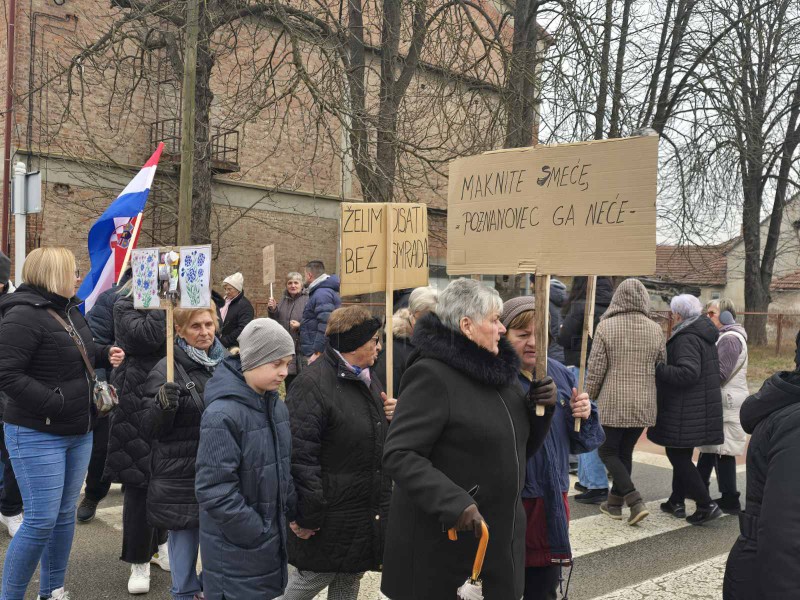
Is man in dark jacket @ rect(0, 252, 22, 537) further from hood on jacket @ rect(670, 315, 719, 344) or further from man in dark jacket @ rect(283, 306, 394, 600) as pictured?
hood on jacket @ rect(670, 315, 719, 344)

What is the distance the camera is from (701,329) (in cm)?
630

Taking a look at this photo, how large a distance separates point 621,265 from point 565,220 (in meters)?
0.31

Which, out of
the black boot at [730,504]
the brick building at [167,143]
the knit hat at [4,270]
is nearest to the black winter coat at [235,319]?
the brick building at [167,143]

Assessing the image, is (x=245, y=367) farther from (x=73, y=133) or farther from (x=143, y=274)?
(x=73, y=133)

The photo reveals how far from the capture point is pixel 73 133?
55.1 ft

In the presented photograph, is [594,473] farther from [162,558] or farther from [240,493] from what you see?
[240,493]

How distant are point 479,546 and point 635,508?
384cm

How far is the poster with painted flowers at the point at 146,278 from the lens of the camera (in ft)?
13.5

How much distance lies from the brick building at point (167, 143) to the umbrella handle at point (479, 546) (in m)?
9.12

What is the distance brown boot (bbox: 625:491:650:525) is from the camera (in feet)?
20.2

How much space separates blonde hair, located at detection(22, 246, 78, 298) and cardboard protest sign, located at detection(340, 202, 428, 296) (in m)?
1.47

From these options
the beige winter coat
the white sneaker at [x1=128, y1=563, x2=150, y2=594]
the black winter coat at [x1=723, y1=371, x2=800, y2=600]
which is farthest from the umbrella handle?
the beige winter coat

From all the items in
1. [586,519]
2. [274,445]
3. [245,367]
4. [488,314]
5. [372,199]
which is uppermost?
[372,199]

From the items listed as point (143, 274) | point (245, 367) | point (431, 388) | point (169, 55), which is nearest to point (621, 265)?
point (431, 388)
